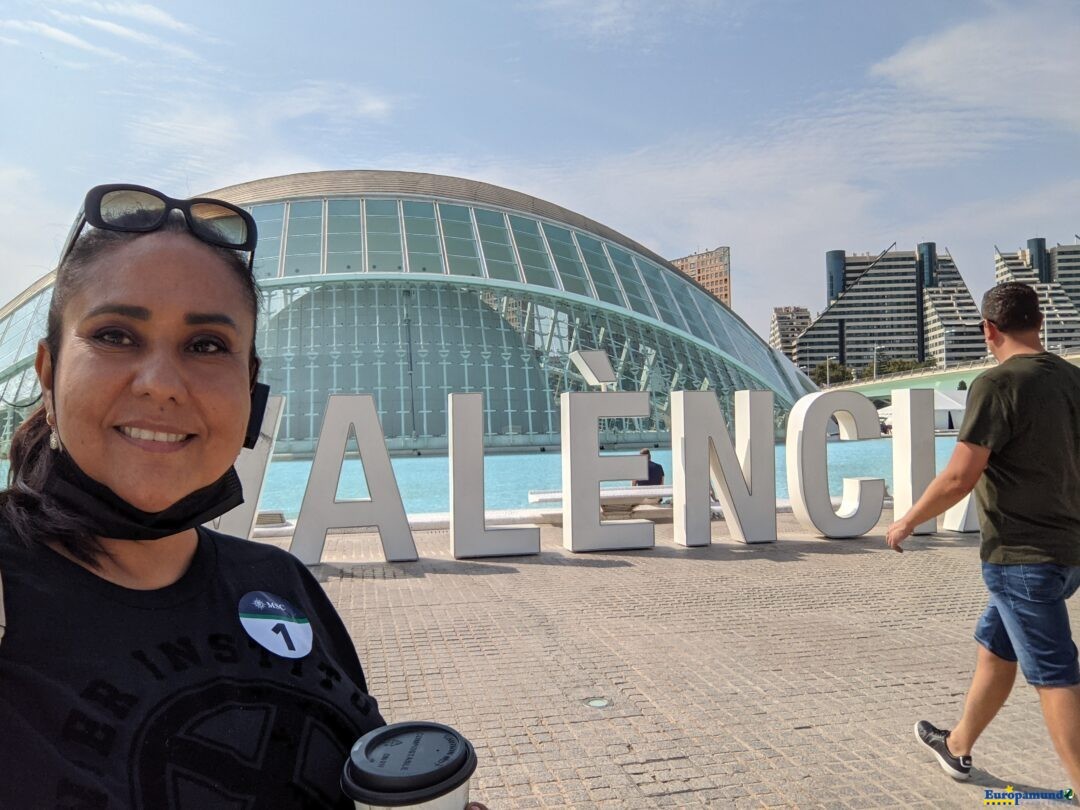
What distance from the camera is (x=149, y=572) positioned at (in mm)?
1266

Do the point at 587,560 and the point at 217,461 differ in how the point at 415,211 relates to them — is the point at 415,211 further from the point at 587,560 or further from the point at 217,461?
the point at 217,461

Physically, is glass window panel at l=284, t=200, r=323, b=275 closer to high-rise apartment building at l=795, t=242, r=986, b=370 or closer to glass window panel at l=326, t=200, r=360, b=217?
glass window panel at l=326, t=200, r=360, b=217

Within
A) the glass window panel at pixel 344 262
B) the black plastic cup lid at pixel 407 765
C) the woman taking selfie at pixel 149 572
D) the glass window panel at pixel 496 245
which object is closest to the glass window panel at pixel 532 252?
the glass window panel at pixel 496 245

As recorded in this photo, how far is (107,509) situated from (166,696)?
1.01 ft

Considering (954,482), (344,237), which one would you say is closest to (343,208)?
(344,237)

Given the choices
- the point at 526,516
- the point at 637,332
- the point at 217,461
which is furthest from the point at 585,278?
the point at 217,461

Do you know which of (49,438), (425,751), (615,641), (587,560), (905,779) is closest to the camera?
(425,751)

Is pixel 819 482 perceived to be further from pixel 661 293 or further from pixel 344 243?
pixel 661 293

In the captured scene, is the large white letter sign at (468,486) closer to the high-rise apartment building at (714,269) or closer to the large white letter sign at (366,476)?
the large white letter sign at (366,476)

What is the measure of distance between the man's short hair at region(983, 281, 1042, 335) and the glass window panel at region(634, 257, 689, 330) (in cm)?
2523

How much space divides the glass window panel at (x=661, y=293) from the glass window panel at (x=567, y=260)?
317 centimetres

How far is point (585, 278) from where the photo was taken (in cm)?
2783

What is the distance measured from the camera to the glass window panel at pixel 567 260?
27.1m

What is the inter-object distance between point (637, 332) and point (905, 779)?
25.3m
